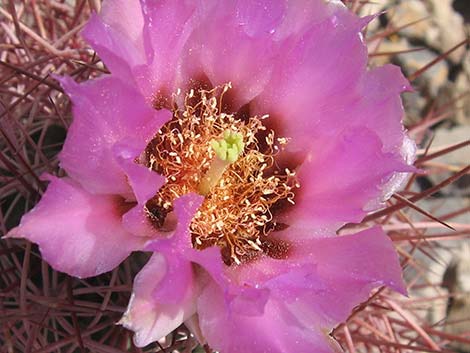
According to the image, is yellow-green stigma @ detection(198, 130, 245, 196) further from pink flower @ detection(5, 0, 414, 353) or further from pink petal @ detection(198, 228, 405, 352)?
pink petal @ detection(198, 228, 405, 352)

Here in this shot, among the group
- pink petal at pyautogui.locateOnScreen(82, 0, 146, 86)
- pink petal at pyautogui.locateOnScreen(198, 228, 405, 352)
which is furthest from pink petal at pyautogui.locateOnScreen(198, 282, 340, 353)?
pink petal at pyautogui.locateOnScreen(82, 0, 146, 86)

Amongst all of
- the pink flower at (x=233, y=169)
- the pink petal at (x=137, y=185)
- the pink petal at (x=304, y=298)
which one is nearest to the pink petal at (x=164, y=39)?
the pink flower at (x=233, y=169)

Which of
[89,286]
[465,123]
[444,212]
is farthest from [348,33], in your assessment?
[465,123]

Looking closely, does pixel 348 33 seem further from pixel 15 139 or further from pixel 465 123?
pixel 465 123

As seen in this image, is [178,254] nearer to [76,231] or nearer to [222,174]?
[76,231]

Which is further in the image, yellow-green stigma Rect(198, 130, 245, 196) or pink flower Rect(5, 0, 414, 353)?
yellow-green stigma Rect(198, 130, 245, 196)

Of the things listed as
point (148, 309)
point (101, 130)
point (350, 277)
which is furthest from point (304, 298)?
point (101, 130)
